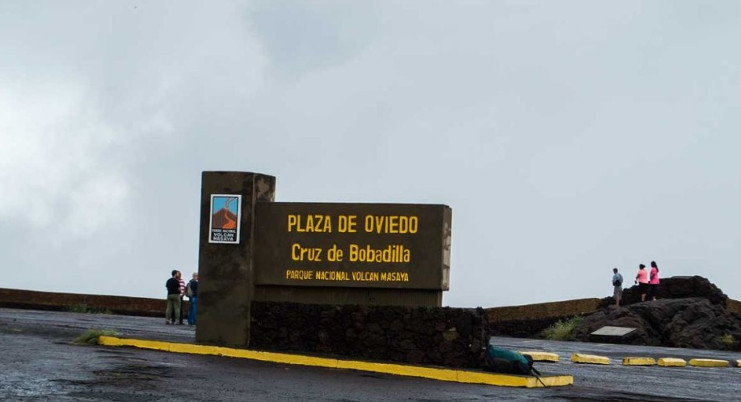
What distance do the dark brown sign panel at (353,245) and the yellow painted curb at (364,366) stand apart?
1.64 meters

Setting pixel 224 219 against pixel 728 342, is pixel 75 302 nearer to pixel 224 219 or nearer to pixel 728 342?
pixel 728 342

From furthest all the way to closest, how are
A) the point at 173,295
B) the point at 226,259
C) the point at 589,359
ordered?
the point at 173,295
the point at 589,359
the point at 226,259

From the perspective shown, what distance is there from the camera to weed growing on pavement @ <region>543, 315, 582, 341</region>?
41812 mm

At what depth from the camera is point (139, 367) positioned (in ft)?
54.4

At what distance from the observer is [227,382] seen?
49.6 feet

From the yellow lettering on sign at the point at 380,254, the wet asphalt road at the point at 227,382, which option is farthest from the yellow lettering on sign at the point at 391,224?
the wet asphalt road at the point at 227,382

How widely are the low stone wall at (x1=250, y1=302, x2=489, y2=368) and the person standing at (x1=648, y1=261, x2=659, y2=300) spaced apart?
90.3 feet

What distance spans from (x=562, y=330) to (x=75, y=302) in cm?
1983

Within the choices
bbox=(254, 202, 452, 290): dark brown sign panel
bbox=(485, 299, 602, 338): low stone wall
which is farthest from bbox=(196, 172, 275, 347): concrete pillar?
bbox=(485, 299, 602, 338): low stone wall

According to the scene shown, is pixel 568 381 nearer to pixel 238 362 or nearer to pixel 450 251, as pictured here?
pixel 450 251

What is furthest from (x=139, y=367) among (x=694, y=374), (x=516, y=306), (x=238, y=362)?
(x=516, y=306)

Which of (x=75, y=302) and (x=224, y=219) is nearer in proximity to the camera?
(x=224, y=219)

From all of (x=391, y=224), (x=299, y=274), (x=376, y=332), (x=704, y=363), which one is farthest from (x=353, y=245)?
(x=704, y=363)

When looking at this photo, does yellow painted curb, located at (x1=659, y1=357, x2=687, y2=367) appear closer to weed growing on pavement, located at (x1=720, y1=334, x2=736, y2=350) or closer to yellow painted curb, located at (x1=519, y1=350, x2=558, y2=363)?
yellow painted curb, located at (x1=519, y1=350, x2=558, y2=363)
